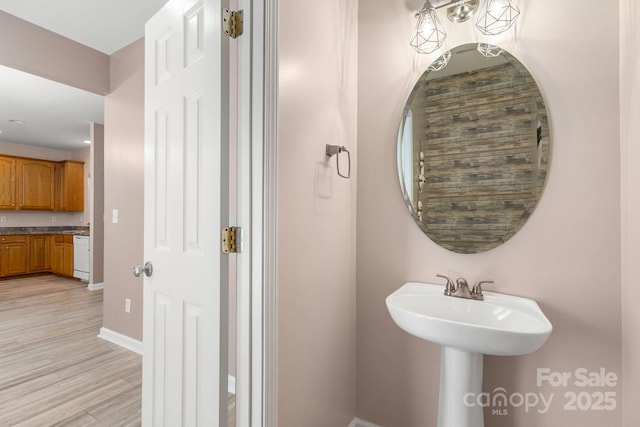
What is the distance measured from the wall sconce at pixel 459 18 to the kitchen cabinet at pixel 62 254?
6622 mm

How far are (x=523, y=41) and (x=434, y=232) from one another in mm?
965

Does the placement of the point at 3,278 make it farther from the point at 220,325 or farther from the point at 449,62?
the point at 449,62

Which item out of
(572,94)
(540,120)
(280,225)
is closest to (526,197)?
(540,120)

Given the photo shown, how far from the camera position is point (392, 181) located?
1640 mm

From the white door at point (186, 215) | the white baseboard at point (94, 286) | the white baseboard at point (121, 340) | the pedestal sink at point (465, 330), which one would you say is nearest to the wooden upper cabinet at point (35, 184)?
the white baseboard at point (94, 286)

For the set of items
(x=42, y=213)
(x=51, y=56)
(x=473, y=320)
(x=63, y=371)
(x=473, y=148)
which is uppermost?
(x=51, y=56)

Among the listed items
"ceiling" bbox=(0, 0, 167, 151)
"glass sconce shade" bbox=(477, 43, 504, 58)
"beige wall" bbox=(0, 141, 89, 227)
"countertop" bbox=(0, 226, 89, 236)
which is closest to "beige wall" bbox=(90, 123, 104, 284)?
"ceiling" bbox=(0, 0, 167, 151)

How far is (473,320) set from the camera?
129cm

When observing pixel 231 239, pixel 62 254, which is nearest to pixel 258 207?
pixel 231 239

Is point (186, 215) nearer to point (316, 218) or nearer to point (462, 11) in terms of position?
point (316, 218)

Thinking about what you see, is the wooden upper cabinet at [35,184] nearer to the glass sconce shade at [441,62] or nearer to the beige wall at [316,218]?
the beige wall at [316,218]

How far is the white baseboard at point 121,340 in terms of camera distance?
2.63 metres

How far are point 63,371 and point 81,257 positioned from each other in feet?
12.0

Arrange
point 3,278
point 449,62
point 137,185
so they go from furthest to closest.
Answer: point 3,278 → point 137,185 → point 449,62
